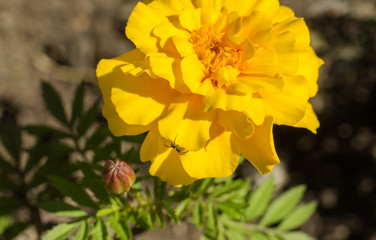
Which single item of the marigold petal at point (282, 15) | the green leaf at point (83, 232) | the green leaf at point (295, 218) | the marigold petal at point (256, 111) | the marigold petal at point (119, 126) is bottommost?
the green leaf at point (295, 218)

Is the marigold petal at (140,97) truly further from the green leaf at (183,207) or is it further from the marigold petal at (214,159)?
the green leaf at (183,207)

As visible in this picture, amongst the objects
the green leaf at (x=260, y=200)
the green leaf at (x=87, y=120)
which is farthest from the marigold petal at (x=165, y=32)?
the green leaf at (x=260, y=200)

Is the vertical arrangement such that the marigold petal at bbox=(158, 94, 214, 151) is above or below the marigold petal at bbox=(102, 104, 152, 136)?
above

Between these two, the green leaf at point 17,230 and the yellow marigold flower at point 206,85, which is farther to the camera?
the green leaf at point 17,230

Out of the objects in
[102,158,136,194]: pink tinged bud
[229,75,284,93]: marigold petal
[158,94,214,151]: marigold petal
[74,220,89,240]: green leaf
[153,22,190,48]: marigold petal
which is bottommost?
[74,220,89,240]: green leaf

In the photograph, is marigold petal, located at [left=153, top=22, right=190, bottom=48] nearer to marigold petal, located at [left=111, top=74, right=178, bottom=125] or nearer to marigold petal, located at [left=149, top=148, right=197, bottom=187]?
marigold petal, located at [left=111, top=74, right=178, bottom=125]

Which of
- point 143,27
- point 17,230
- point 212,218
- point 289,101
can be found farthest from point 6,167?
point 289,101

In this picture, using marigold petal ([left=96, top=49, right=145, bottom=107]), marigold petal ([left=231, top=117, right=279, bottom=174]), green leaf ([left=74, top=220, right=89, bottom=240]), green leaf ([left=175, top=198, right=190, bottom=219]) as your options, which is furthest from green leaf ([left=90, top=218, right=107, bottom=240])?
marigold petal ([left=231, top=117, right=279, bottom=174])

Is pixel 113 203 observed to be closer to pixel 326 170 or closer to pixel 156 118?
pixel 156 118
